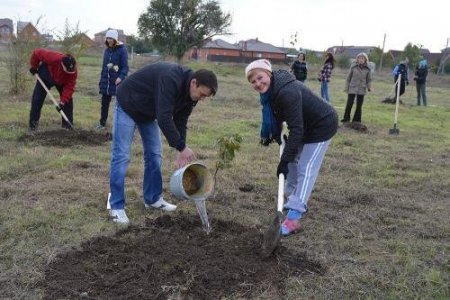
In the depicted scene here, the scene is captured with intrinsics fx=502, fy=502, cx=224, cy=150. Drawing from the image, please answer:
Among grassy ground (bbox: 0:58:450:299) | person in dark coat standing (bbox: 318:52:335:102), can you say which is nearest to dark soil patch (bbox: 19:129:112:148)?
grassy ground (bbox: 0:58:450:299)

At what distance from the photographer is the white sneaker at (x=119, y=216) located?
14.6 feet

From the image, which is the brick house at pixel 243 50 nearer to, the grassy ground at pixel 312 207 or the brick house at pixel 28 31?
the brick house at pixel 28 31

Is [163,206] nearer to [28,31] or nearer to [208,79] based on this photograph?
[208,79]

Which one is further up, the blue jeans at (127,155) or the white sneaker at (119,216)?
the blue jeans at (127,155)

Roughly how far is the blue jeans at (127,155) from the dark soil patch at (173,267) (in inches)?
16.8

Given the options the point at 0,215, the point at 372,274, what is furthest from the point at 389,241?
the point at 0,215

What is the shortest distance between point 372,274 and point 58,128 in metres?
6.45

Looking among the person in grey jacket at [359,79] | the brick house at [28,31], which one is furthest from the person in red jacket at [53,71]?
the person in grey jacket at [359,79]

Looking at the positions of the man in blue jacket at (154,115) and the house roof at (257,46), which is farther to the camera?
the house roof at (257,46)

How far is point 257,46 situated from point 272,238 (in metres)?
69.3

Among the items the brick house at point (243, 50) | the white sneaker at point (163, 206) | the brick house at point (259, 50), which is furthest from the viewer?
the brick house at point (243, 50)

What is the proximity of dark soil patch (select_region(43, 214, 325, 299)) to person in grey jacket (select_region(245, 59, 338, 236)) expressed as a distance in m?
0.57

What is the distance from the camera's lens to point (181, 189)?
3.86m

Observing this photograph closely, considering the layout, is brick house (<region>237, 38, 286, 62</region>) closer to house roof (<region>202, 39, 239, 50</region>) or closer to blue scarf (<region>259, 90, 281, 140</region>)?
house roof (<region>202, 39, 239, 50</region>)
